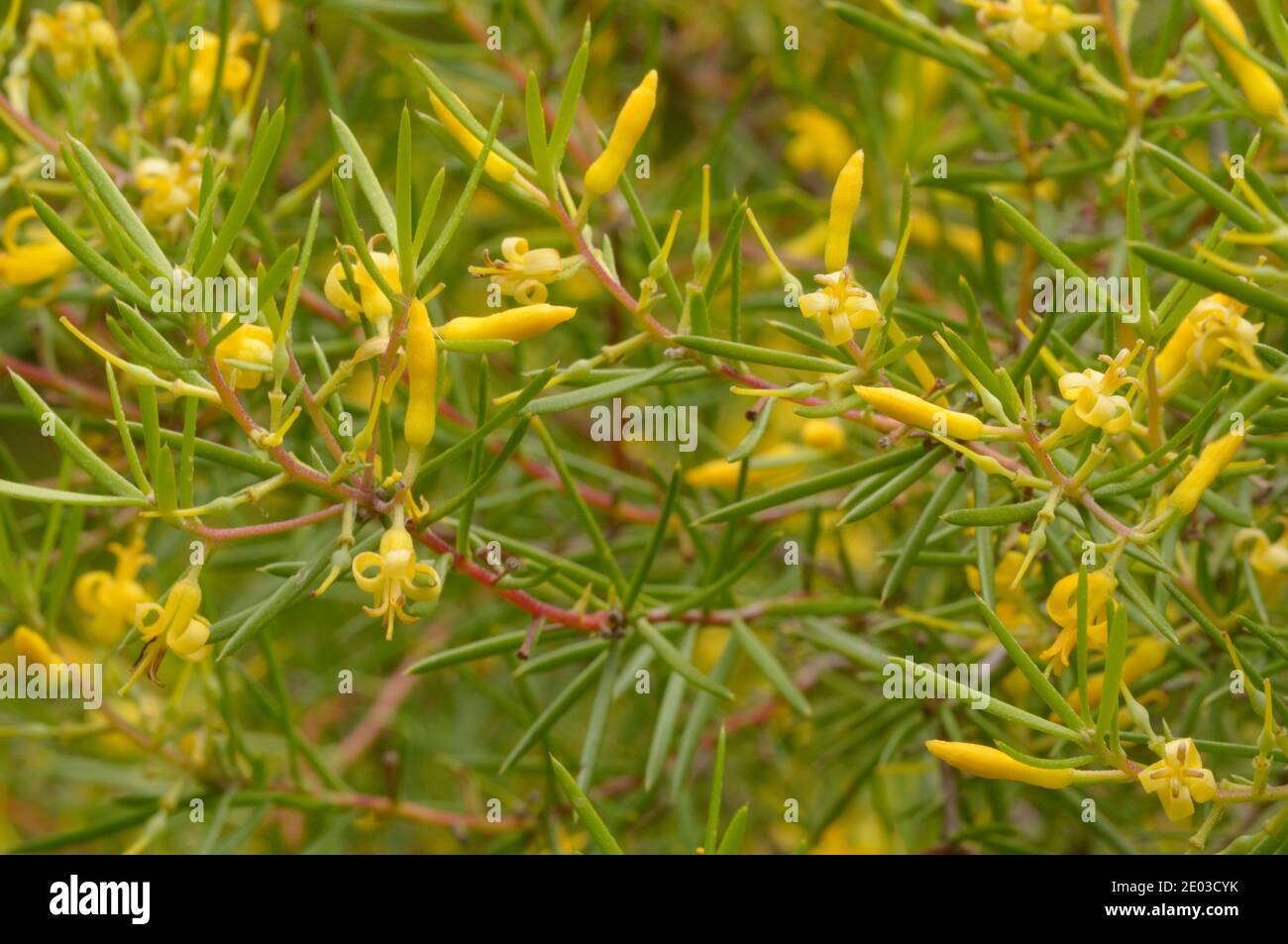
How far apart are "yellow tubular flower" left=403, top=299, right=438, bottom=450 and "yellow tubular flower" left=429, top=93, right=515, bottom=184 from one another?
14 centimetres

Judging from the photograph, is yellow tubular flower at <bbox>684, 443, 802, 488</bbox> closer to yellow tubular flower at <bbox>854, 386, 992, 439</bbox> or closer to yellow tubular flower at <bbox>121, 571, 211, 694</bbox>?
yellow tubular flower at <bbox>854, 386, 992, 439</bbox>

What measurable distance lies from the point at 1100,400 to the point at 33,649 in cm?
102

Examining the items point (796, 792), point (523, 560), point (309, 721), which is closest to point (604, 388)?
point (523, 560)

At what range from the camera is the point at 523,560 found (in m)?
1.18

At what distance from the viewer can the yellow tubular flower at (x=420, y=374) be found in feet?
2.76

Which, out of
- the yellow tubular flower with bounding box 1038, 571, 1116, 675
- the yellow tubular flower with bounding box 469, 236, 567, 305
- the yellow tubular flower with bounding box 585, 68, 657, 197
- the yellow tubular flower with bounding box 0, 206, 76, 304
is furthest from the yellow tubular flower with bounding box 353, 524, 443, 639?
the yellow tubular flower with bounding box 0, 206, 76, 304

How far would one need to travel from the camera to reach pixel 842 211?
3.05ft

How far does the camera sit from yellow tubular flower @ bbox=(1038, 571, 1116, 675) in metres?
0.89

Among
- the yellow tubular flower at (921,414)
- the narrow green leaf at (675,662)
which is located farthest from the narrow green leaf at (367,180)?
the narrow green leaf at (675,662)

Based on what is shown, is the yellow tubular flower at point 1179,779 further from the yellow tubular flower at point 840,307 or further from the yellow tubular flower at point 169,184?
the yellow tubular flower at point 169,184

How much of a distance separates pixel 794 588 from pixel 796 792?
1.89 feet

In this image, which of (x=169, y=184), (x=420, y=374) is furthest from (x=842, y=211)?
(x=169, y=184)

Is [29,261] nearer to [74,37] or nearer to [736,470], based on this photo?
[74,37]
